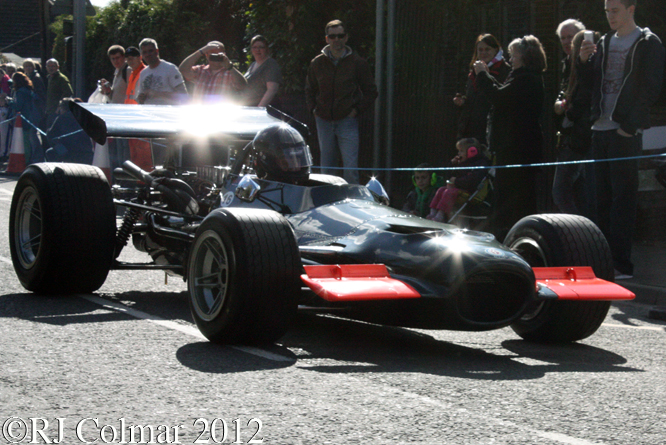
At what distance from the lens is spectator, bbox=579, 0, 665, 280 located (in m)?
9.41

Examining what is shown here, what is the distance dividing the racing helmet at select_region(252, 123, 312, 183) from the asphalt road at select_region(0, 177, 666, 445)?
3.36 feet

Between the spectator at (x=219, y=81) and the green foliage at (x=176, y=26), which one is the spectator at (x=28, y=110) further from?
the spectator at (x=219, y=81)

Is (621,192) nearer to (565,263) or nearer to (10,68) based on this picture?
(565,263)

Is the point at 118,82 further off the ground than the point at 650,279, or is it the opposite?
the point at 118,82

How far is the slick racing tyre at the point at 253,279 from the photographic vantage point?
579cm

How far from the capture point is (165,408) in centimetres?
456

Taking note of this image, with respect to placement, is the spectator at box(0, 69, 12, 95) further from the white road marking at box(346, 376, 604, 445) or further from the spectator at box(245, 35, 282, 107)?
the white road marking at box(346, 376, 604, 445)

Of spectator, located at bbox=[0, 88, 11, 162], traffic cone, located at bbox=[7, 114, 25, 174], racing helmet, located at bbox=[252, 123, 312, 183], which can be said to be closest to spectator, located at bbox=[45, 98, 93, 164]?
traffic cone, located at bbox=[7, 114, 25, 174]

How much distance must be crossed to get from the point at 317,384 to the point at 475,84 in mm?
6967

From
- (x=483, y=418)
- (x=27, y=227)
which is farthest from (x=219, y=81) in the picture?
(x=483, y=418)

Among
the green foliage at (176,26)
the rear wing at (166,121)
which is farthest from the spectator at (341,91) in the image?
the green foliage at (176,26)

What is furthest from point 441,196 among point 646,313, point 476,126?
point 646,313

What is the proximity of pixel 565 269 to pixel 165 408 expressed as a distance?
2.85 meters

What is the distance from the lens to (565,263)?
260 inches
